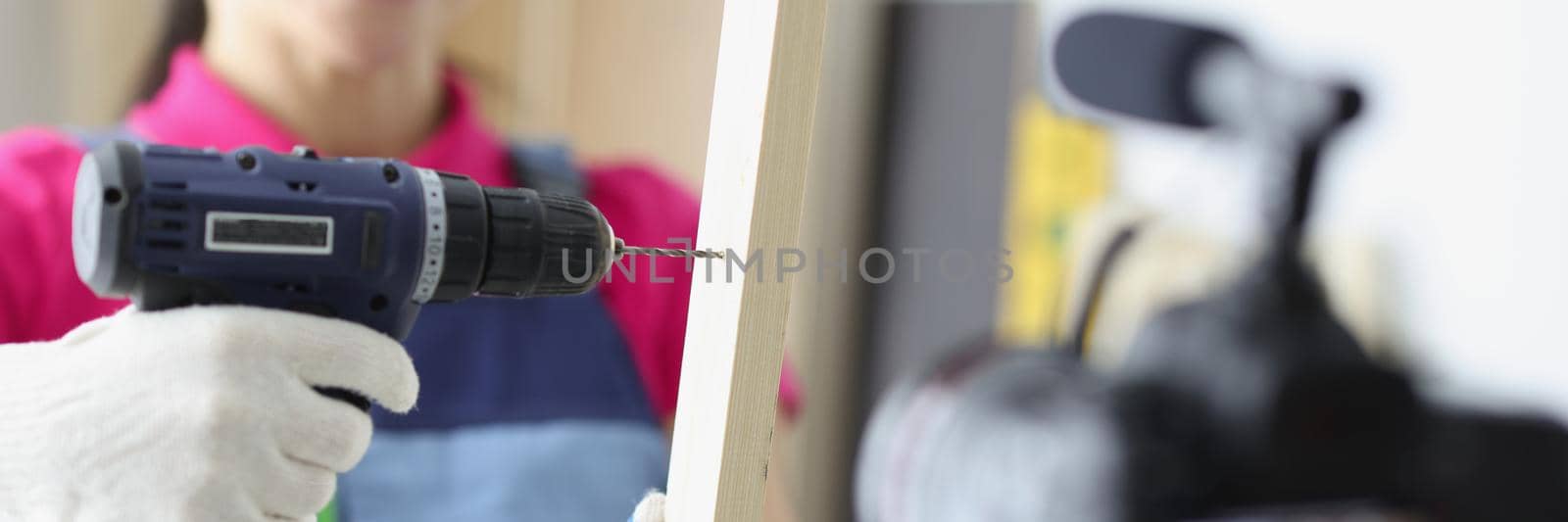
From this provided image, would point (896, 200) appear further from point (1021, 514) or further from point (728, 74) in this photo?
point (728, 74)

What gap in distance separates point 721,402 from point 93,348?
193 millimetres

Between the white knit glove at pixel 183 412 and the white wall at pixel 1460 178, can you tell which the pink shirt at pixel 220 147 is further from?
the white wall at pixel 1460 178

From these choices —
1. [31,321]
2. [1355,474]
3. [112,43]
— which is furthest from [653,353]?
[112,43]

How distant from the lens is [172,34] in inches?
28.8

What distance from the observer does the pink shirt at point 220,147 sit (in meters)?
0.57

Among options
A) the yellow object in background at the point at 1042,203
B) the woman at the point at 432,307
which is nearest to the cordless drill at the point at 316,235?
the woman at the point at 432,307

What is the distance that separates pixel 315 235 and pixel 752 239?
13cm

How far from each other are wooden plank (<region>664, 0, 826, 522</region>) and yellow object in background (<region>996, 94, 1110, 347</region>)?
787 mm

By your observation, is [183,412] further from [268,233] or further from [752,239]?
[752,239]

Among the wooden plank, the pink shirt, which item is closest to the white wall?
the pink shirt

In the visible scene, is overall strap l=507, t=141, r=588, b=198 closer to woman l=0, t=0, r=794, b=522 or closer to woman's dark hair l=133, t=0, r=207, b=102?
woman l=0, t=0, r=794, b=522

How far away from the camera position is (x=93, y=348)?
13.7 inches

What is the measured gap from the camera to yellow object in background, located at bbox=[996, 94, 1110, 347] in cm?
113

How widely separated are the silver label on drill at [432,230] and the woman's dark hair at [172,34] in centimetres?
46
